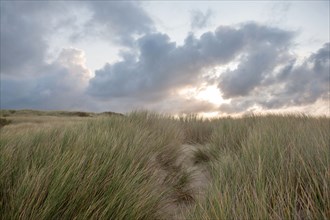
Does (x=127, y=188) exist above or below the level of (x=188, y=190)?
above

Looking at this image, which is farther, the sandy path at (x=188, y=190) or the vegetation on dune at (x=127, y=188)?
the sandy path at (x=188, y=190)

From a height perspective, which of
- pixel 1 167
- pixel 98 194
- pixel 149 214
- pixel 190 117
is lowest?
pixel 149 214

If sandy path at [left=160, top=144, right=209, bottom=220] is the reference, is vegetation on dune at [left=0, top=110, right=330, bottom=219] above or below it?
above

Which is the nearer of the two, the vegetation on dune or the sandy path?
the vegetation on dune

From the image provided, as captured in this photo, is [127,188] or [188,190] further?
[188,190]

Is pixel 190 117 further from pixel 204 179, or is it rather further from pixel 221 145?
pixel 204 179

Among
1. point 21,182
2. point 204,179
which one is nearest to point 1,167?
point 21,182

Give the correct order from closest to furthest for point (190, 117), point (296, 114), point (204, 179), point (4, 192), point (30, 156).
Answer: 1. point (4, 192)
2. point (30, 156)
3. point (204, 179)
4. point (296, 114)
5. point (190, 117)

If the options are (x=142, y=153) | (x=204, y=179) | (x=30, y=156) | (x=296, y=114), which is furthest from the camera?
(x=296, y=114)

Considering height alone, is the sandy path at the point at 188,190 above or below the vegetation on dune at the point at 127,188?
below

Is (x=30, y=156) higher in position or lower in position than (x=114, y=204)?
higher

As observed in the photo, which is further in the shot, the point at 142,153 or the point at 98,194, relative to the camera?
the point at 142,153

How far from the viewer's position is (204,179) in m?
4.92

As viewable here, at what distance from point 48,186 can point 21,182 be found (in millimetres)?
252
